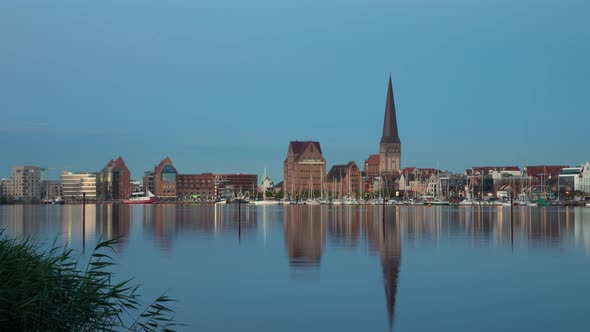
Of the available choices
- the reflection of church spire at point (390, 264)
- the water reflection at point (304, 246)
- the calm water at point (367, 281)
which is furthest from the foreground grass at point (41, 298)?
the water reflection at point (304, 246)

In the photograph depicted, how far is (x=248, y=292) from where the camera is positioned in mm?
29969

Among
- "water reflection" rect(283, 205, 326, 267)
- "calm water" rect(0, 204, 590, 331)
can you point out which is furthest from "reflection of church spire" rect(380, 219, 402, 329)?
"water reflection" rect(283, 205, 326, 267)

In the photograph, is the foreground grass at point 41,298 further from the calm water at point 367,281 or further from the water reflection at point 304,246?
the water reflection at point 304,246

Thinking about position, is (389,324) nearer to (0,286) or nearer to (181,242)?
(0,286)

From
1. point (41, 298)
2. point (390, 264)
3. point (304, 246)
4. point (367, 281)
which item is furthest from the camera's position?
point (304, 246)

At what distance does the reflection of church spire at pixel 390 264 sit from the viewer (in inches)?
1071

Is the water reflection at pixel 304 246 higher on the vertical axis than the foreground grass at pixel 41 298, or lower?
lower

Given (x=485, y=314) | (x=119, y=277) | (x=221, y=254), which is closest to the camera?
(x=485, y=314)

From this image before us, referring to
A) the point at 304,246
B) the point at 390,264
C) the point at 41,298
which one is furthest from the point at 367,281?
the point at 41,298

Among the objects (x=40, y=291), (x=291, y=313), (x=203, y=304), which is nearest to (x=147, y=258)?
(x=203, y=304)

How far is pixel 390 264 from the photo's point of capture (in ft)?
129

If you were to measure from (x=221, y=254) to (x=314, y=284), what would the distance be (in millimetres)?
14635

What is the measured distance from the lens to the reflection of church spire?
27202 millimetres

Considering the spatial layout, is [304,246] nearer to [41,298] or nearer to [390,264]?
[390,264]
